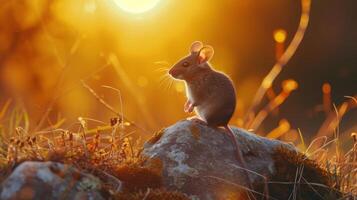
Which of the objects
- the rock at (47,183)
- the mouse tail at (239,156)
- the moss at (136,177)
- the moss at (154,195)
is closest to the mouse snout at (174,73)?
the mouse tail at (239,156)

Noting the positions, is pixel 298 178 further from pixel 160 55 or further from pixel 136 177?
pixel 160 55

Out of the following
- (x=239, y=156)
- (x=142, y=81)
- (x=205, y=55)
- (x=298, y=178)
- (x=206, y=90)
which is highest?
(x=205, y=55)

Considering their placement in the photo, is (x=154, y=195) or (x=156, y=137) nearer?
(x=154, y=195)

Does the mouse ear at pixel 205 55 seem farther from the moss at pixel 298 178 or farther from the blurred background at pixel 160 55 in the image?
the moss at pixel 298 178

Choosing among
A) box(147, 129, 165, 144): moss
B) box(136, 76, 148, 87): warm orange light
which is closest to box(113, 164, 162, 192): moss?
box(147, 129, 165, 144): moss

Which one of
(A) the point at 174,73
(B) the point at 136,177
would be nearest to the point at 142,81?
(A) the point at 174,73

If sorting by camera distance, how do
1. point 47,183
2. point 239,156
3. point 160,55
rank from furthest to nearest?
point 160,55, point 239,156, point 47,183

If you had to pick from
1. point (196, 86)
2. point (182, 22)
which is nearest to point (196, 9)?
point (182, 22)
